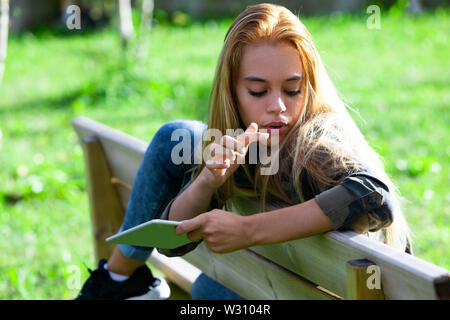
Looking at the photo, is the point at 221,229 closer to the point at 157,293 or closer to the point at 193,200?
the point at 193,200

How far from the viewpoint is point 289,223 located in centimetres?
147

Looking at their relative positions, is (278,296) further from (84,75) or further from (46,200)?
(84,75)

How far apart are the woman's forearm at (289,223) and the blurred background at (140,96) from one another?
0.63 metres

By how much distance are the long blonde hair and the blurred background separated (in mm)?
281

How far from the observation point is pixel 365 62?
704 centimetres

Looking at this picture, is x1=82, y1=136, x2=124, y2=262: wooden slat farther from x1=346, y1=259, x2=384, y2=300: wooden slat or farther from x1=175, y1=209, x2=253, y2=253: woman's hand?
x1=346, y1=259, x2=384, y2=300: wooden slat

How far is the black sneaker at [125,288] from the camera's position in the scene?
7.06 feet

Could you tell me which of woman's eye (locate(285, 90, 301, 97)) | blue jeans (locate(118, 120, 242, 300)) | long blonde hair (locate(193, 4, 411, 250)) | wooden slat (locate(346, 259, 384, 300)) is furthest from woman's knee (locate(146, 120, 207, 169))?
wooden slat (locate(346, 259, 384, 300))

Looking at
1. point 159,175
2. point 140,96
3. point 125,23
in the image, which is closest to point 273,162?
point 159,175

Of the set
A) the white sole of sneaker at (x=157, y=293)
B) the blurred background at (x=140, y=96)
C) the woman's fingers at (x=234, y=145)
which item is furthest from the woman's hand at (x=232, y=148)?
the white sole of sneaker at (x=157, y=293)

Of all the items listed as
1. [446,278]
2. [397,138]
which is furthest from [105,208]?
[397,138]

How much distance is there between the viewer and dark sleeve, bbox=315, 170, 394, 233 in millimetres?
1437
